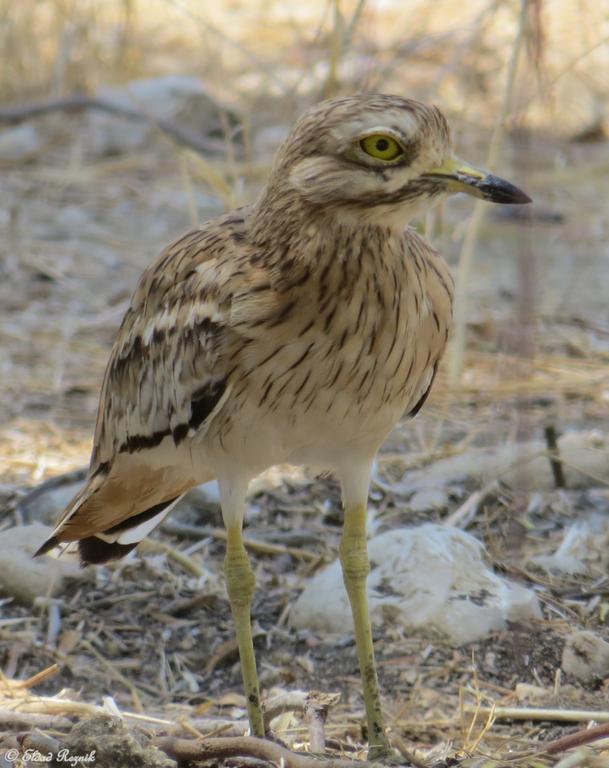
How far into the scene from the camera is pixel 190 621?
3.49m

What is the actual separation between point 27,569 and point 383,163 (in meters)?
1.69

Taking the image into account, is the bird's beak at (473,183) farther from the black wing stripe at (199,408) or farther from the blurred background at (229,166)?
the blurred background at (229,166)

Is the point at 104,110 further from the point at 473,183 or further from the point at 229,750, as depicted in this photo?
the point at 229,750

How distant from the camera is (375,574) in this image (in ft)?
11.0

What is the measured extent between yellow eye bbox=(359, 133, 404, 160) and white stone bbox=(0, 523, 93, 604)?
1580mm

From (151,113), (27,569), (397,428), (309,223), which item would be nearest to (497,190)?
(309,223)

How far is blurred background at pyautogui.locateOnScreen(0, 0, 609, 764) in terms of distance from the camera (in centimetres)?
316

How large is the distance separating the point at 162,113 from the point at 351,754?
15.9 feet

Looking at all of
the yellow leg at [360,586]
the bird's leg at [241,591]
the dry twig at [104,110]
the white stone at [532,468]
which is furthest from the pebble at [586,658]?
the dry twig at [104,110]

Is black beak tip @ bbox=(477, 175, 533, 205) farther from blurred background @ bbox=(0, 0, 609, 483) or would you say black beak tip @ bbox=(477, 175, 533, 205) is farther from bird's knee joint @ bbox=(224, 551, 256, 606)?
blurred background @ bbox=(0, 0, 609, 483)

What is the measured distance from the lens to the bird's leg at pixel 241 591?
2.80m

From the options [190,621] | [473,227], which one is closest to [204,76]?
Answer: [473,227]

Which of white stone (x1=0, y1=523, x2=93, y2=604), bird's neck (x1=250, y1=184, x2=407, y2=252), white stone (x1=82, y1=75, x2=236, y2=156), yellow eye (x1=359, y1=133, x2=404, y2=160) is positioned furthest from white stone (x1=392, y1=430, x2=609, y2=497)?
white stone (x1=82, y1=75, x2=236, y2=156)

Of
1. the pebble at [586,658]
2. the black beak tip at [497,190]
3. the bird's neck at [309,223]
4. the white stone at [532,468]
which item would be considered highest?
the black beak tip at [497,190]
